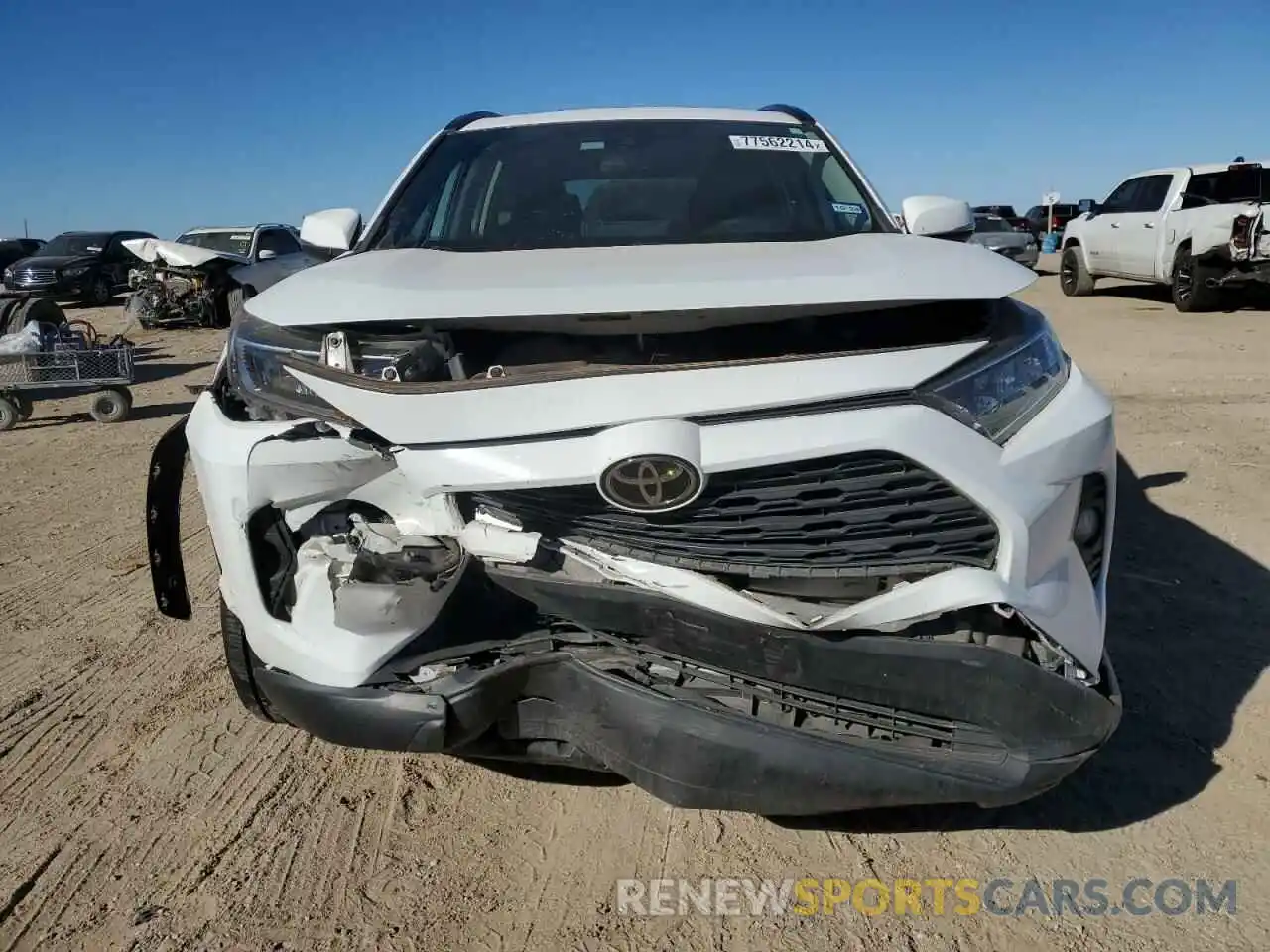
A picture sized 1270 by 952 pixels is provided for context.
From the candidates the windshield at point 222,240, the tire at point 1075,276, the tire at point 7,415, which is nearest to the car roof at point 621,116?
the tire at point 7,415

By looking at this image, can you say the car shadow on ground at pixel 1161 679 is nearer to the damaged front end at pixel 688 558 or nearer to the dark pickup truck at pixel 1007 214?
the damaged front end at pixel 688 558

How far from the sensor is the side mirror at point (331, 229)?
10.5ft

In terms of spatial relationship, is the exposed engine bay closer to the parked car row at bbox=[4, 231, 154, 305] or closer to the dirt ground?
the parked car row at bbox=[4, 231, 154, 305]

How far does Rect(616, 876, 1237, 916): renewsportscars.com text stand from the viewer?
2.11 metres

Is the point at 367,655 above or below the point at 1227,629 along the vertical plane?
above

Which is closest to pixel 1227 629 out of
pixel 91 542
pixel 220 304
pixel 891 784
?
pixel 891 784

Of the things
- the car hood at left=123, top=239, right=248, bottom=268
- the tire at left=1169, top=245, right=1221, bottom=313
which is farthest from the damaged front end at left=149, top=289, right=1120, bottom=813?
the car hood at left=123, top=239, right=248, bottom=268

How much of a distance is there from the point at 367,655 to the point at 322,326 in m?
0.72

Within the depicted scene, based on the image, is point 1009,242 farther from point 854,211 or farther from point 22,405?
point 854,211

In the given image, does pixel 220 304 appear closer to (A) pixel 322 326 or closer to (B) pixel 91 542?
(B) pixel 91 542

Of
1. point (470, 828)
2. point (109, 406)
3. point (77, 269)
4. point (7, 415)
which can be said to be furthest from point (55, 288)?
point (470, 828)

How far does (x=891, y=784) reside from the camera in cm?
192

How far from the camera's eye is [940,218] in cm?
316

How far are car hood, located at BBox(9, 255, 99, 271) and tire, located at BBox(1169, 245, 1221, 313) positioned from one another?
19980mm
